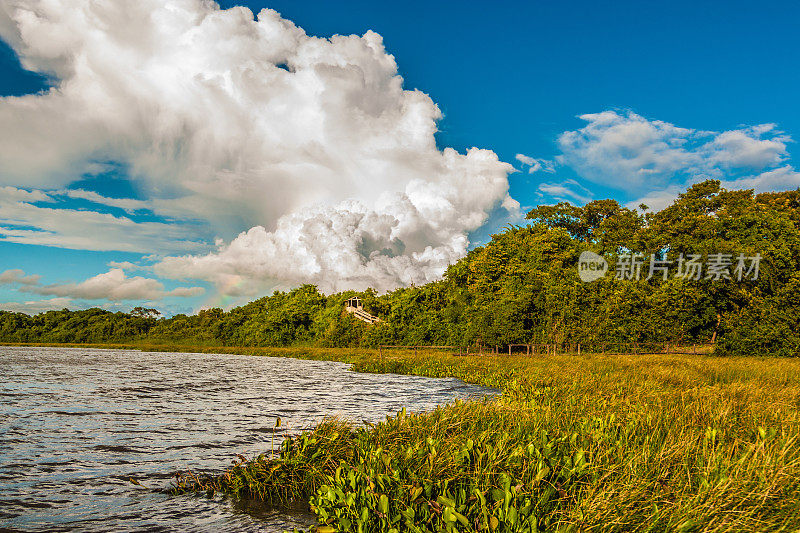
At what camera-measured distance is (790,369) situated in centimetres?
2133

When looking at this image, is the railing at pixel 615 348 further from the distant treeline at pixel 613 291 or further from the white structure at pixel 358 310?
the white structure at pixel 358 310

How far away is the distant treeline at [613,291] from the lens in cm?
4397

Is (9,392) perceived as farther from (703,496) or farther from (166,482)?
(703,496)

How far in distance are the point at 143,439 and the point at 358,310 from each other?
7604 centimetres

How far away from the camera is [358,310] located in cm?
8838

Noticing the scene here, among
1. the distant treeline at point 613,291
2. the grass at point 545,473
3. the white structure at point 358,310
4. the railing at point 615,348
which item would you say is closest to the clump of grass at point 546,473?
the grass at point 545,473

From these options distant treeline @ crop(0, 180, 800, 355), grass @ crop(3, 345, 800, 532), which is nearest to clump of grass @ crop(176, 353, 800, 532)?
grass @ crop(3, 345, 800, 532)

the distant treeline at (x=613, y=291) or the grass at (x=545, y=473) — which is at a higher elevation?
the distant treeline at (x=613, y=291)

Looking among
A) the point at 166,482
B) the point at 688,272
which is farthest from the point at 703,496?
the point at 688,272

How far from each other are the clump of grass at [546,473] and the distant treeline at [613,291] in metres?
37.3

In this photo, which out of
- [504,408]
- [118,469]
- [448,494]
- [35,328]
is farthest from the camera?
[35,328]

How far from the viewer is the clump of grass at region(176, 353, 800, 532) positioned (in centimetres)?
517

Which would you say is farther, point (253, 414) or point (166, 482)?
point (253, 414)

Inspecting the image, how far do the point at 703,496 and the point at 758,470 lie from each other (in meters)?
1.38
